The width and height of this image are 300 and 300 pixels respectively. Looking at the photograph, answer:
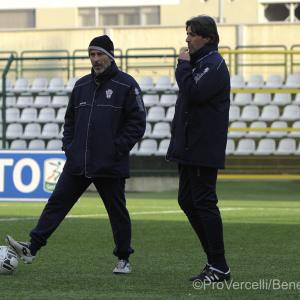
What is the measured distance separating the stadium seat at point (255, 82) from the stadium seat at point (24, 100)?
6.16 meters

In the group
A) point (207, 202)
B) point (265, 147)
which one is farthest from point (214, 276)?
point (265, 147)

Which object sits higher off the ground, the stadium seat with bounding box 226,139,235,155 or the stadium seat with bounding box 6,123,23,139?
the stadium seat with bounding box 6,123,23,139

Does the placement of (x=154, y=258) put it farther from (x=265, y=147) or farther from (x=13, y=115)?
(x=13, y=115)

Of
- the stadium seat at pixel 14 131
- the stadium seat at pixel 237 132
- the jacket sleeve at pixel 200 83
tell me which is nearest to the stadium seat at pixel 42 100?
the stadium seat at pixel 14 131

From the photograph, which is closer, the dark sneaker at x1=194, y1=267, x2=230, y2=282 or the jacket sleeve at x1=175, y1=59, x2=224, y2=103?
the jacket sleeve at x1=175, y1=59, x2=224, y2=103

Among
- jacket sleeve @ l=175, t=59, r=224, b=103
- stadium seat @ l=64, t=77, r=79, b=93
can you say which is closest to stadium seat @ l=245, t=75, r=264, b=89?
stadium seat @ l=64, t=77, r=79, b=93

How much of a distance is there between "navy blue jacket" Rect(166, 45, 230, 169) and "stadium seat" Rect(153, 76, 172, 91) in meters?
11.9

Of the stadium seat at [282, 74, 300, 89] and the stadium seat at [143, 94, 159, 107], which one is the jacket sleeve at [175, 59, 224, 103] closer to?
the stadium seat at [143, 94, 159, 107]

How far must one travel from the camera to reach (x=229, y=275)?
3.89 metres

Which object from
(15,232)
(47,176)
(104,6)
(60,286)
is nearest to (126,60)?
(47,176)

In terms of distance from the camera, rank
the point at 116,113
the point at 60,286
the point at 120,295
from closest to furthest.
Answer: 1. the point at 120,295
2. the point at 60,286
3. the point at 116,113

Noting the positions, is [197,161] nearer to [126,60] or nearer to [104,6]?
[126,60]

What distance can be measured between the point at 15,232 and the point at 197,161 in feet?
11.0

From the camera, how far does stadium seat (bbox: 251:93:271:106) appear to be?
1548 centimetres
